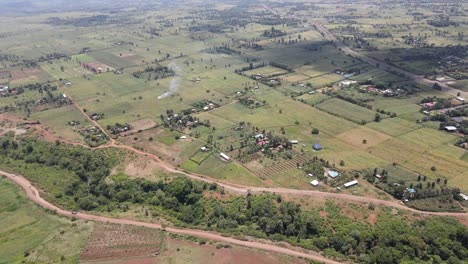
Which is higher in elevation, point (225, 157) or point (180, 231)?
point (225, 157)

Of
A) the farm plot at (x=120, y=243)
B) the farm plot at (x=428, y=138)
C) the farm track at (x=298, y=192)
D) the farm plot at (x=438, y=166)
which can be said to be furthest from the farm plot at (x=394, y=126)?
the farm plot at (x=120, y=243)

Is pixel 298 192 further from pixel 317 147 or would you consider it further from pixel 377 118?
pixel 377 118

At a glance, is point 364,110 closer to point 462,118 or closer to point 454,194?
point 462,118

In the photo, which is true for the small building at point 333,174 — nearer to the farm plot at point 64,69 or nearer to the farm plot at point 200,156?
the farm plot at point 200,156

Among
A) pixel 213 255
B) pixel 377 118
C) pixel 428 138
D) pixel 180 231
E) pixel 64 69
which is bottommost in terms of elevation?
pixel 180 231

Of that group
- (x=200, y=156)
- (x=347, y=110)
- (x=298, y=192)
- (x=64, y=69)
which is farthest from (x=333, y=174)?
(x=64, y=69)

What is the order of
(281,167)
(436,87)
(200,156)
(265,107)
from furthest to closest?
1. (436,87)
2. (265,107)
3. (200,156)
4. (281,167)

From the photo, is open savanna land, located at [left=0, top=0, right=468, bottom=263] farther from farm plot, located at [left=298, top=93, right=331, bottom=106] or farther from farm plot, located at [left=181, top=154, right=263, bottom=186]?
farm plot, located at [left=298, top=93, right=331, bottom=106]
